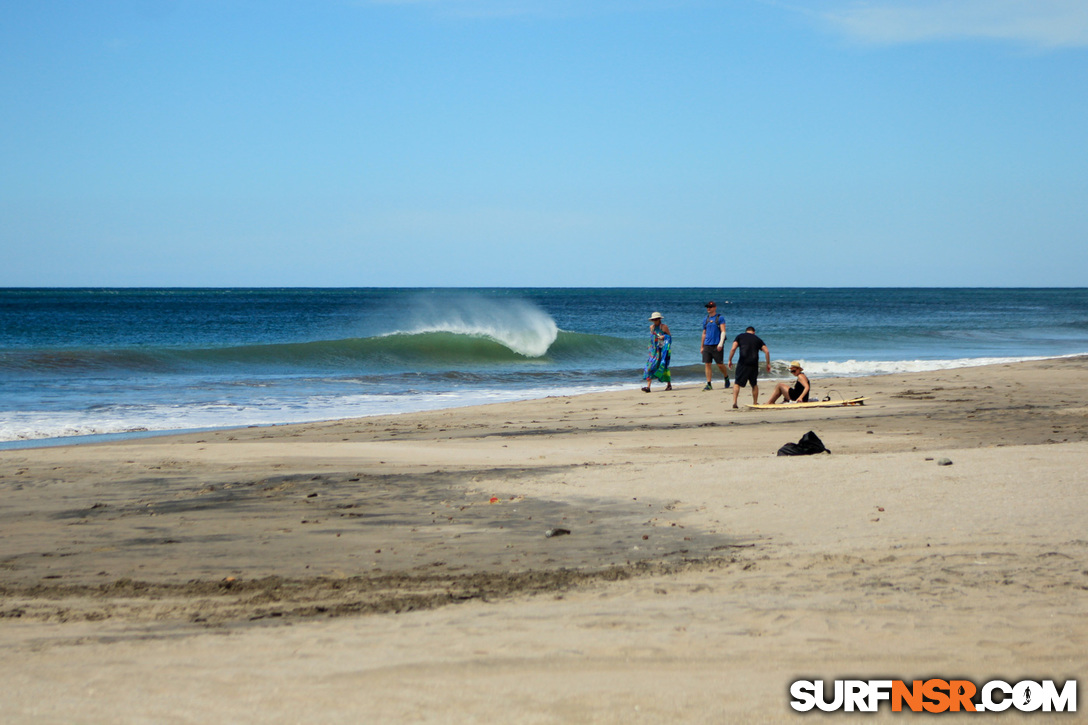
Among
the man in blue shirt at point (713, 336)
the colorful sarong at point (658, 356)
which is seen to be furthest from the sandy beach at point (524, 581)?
the colorful sarong at point (658, 356)

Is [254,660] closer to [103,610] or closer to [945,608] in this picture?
[103,610]

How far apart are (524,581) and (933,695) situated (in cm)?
217

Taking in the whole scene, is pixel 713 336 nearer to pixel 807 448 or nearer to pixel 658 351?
pixel 658 351

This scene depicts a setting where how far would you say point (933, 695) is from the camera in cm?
311

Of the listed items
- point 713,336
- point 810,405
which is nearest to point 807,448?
point 810,405

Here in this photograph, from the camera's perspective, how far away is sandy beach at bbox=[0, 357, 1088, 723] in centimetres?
320

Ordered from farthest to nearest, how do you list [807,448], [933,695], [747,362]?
[747,362] < [807,448] < [933,695]

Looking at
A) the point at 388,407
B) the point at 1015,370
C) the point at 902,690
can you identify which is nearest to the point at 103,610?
the point at 902,690

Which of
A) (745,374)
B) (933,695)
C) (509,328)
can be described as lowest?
(933,695)

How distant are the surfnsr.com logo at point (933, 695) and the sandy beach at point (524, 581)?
7 centimetres

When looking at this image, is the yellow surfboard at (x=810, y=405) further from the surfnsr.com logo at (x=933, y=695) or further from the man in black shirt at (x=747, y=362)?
the surfnsr.com logo at (x=933, y=695)

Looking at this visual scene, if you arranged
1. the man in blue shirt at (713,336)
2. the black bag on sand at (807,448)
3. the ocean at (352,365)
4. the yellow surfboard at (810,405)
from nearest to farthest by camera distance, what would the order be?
1. the black bag on sand at (807,448)
2. the yellow surfboard at (810,405)
3. the ocean at (352,365)
4. the man in blue shirt at (713,336)

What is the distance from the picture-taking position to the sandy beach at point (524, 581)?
10.5 feet

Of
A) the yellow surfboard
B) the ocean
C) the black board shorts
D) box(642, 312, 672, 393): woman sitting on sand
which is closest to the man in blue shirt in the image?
box(642, 312, 672, 393): woman sitting on sand
